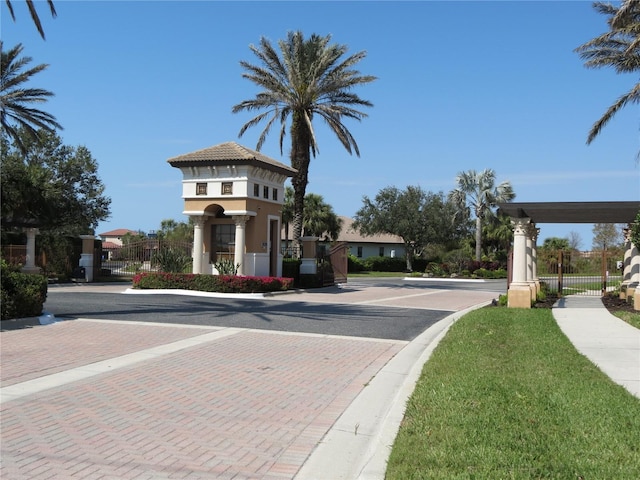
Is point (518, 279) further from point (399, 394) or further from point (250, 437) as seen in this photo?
point (250, 437)

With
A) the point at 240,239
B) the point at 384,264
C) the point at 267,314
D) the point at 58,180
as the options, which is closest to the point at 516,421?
the point at 267,314

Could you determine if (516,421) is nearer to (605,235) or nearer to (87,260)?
(87,260)

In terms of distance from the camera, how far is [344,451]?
520 cm

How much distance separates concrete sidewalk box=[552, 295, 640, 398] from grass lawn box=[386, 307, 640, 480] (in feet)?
1.08

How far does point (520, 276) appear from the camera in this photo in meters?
17.8

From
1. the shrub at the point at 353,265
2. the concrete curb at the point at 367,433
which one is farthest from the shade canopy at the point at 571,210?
the shrub at the point at 353,265

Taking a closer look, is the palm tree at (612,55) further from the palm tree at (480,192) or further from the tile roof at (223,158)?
the palm tree at (480,192)

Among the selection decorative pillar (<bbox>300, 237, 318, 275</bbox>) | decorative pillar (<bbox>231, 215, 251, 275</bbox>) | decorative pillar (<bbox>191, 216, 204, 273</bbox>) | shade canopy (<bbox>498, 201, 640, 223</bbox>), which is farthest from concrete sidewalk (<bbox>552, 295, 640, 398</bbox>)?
decorative pillar (<bbox>191, 216, 204, 273</bbox>)

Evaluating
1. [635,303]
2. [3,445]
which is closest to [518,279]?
[635,303]

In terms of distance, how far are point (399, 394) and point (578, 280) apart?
32.5 m

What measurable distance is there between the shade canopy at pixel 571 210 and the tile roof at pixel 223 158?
452 inches

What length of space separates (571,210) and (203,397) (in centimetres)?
1454

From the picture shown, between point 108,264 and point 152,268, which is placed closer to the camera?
point 152,268

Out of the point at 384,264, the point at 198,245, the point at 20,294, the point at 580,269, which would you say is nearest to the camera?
the point at 20,294
